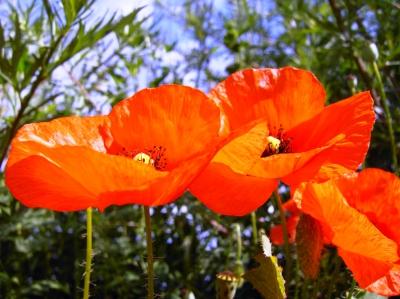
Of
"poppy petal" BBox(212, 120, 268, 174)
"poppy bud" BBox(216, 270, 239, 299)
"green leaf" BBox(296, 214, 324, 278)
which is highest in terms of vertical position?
"poppy petal" BBox(212, 120, 268, 174)

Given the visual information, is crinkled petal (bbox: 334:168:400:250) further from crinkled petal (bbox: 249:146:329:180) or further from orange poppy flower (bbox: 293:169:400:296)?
crinkled petal (bbox: 249:146:329:180)

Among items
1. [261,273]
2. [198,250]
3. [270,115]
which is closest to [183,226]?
[198,250]

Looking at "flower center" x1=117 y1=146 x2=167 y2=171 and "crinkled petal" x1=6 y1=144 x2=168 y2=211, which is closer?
"crinkled petal" x1=6 y1=144 x2=168 y2=211

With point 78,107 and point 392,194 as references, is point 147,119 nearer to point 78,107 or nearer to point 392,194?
point 392,194

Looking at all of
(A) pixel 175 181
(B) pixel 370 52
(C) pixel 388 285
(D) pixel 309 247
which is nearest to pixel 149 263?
(A) pixel 175 181

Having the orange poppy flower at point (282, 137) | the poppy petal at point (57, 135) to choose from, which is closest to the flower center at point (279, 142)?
the orange poppy flower at point (282, 137)

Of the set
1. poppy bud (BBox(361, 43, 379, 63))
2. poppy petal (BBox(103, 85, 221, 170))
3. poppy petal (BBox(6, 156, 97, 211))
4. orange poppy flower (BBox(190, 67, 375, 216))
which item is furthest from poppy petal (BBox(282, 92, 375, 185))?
poppy bud (BBox(361, 43, 379, 63))
